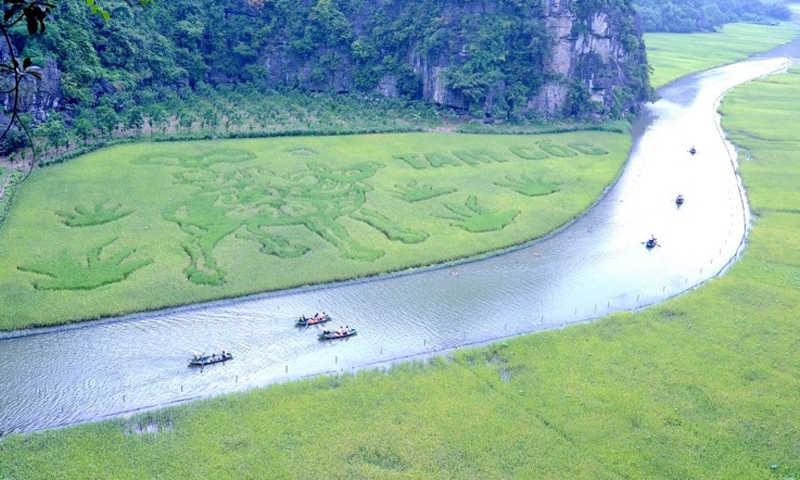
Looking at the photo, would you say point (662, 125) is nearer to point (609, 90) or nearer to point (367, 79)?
point (609, 90)

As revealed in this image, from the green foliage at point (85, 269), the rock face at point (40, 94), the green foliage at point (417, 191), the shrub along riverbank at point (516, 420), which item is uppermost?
the rock face at point (40, 94)

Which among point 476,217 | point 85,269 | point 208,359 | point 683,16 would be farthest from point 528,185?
point 683,16

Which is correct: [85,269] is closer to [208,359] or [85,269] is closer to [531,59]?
Answer: [208,359]

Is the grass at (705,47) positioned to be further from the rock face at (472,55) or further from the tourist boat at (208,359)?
the tourist boat at (208,359)

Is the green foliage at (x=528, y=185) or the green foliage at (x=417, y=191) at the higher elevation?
the green foliage at (x=417, y=191)

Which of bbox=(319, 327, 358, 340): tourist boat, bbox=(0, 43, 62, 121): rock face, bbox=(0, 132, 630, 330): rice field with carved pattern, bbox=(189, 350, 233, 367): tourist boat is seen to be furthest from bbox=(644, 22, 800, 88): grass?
bbox=(189, 350, 233, 367): tourist boat

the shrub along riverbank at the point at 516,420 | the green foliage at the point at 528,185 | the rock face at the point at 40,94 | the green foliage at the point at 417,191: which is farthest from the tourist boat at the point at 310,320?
the rock face at the point at 40,94
